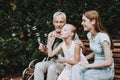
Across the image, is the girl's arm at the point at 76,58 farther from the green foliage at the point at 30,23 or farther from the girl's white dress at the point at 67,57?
the green foliage at the point at 30,23

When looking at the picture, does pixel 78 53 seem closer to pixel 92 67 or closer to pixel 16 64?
pixel 92 67

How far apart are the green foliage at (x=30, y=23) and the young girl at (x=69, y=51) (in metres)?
1.53

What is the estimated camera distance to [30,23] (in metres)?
9.14

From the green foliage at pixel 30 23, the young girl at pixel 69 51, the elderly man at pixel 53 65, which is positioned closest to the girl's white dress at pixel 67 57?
the young girl at pixel 69 51

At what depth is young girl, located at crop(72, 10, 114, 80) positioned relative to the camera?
19.8 feet

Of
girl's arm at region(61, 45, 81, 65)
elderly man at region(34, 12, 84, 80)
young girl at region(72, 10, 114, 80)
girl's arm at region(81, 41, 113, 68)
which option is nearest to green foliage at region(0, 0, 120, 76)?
elderly man at region(34, 12, 84, 80)

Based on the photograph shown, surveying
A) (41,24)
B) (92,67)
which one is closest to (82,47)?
(92,67)

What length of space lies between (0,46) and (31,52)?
25.1 inches

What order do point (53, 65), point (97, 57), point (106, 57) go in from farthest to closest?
point (53, 65) → point (97, 57) → point (106, 57)

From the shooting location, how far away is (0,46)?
9.11 m

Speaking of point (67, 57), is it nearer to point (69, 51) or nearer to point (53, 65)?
point (69, 51)

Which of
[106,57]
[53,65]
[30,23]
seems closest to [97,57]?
[106,57]

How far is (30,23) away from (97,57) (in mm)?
3125

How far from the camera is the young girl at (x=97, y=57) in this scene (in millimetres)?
6039
